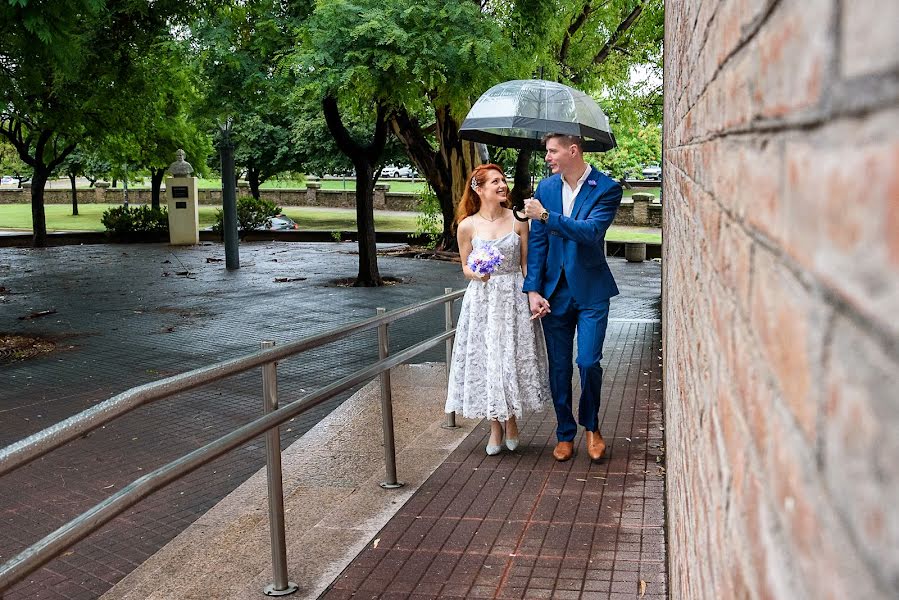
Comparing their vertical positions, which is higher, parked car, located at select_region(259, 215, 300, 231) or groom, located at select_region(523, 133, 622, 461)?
groom, located at select_region(523, 133, 622, 461)

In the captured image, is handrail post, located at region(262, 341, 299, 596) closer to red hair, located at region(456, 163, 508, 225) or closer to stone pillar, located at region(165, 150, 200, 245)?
red hair, located at region(456, 163, 508, 225)

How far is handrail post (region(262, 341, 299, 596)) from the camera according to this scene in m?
4.27

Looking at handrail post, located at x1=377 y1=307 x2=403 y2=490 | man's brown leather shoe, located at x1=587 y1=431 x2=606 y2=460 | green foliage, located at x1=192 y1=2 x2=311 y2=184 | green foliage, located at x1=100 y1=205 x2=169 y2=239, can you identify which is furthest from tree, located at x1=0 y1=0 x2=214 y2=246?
man's brown leather shoe, located at x1=587 y1=431 x2=606 y2=460

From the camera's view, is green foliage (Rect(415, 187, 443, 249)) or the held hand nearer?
the held hand

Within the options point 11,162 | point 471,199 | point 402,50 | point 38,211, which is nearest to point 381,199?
point 11,162

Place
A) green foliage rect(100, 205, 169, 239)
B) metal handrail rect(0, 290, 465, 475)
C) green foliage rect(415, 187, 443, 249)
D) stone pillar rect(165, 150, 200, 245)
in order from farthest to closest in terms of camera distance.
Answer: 1. green foliage rect(100, 205, 169, 239)
2. stone pillar rect(165, 150, 200, 245)
3. green foliage rect(415, 187, 443, 249)
4. metal handrail rect(0, 290, 465, 475)

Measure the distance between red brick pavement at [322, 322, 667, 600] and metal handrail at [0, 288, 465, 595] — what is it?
0.76 metres

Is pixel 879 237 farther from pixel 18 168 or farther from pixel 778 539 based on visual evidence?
pixel 18 168

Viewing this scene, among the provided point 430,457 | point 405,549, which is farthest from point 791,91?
point 430,457

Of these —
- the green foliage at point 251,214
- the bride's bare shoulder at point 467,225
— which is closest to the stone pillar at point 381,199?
the green foliage at point 251,214

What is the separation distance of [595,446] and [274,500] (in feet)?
8.42

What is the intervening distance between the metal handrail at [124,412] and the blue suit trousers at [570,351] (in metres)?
1.40

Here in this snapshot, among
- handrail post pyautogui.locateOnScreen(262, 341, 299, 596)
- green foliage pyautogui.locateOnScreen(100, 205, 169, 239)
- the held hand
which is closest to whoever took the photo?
handrail post pyautogui.locateOnScreen(262, 341, 299, 596)

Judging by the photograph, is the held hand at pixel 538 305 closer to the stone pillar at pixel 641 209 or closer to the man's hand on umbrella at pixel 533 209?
the man's hand on umbrella at pixel 533 209
